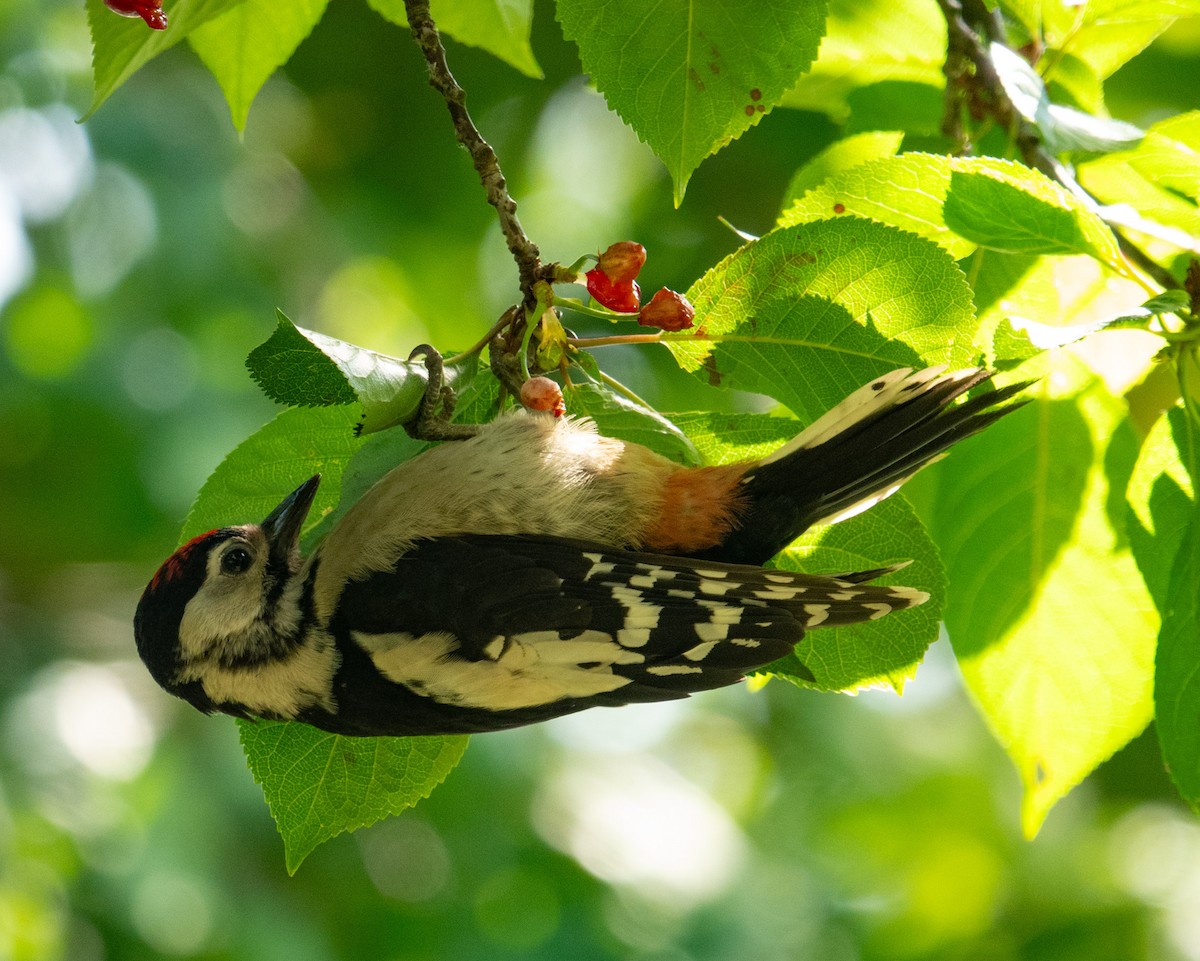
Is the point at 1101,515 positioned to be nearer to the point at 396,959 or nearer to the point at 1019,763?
the point at 1019,763

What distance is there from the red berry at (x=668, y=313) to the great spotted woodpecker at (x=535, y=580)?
0.25 metres

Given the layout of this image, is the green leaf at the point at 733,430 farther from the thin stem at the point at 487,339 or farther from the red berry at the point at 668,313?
the thin stem at the point at 487,339

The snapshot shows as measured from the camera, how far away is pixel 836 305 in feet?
6.25

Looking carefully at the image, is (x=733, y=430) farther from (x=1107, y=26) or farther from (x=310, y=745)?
(x=1107, y=26)

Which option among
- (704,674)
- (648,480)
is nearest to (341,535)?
(648,480)

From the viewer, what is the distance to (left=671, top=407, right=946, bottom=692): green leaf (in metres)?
2.13

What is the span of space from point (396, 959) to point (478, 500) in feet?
13.6

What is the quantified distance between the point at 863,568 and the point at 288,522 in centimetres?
106

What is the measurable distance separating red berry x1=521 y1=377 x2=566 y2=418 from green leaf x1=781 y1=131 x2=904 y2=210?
786 mm

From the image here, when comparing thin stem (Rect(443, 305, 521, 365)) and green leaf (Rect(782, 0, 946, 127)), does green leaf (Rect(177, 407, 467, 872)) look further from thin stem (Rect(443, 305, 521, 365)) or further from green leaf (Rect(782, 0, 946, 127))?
green leaf (Rect(782, 0, 946, 127))

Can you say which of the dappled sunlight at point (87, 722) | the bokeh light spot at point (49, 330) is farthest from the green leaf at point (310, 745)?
the bokeh light spot at point (49, 330)

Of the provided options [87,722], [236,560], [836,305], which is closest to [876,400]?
[836,305]

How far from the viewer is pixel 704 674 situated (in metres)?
2.11

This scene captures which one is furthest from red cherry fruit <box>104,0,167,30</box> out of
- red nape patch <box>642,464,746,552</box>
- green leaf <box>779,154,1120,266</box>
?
red nape patch <box>642,464,746,552</box>
